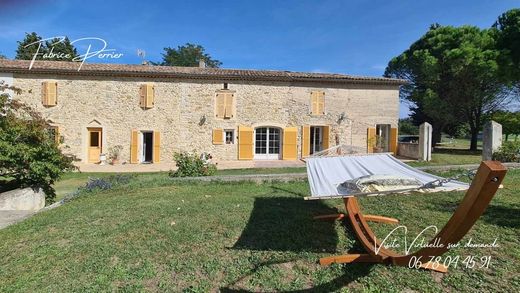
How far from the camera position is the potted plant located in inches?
596

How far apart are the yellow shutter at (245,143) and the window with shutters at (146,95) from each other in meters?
4.75

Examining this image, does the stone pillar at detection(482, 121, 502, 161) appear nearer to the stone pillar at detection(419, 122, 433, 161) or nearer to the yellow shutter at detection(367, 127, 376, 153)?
the stone pillar at detection(419, 122, 433, 161)

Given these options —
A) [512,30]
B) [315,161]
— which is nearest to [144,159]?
[315,161]

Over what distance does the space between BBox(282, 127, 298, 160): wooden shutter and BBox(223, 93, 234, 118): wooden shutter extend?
10.1 ft

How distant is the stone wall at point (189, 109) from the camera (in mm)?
14883

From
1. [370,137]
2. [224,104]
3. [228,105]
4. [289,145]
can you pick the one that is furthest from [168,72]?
[370,137]

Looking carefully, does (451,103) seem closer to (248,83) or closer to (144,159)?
(248,83)

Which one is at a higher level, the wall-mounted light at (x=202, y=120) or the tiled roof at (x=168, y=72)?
the tiled roof at (x=168, y=72)

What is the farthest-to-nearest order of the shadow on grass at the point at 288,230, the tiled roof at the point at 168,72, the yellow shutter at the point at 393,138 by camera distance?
the yellow shutter at the point at 393,138 < the tiled roof at the point at 168,72 < the shadow on grass at the point at 288,230

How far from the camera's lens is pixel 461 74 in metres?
18.4

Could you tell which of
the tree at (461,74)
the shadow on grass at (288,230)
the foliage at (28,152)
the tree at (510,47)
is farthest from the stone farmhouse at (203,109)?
the shadow on grass at (288,230)

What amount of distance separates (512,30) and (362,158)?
17899 mm

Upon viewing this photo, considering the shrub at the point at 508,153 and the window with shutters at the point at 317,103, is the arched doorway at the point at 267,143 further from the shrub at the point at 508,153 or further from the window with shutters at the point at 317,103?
the shrub at the point at 508,153

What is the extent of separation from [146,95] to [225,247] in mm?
13427
